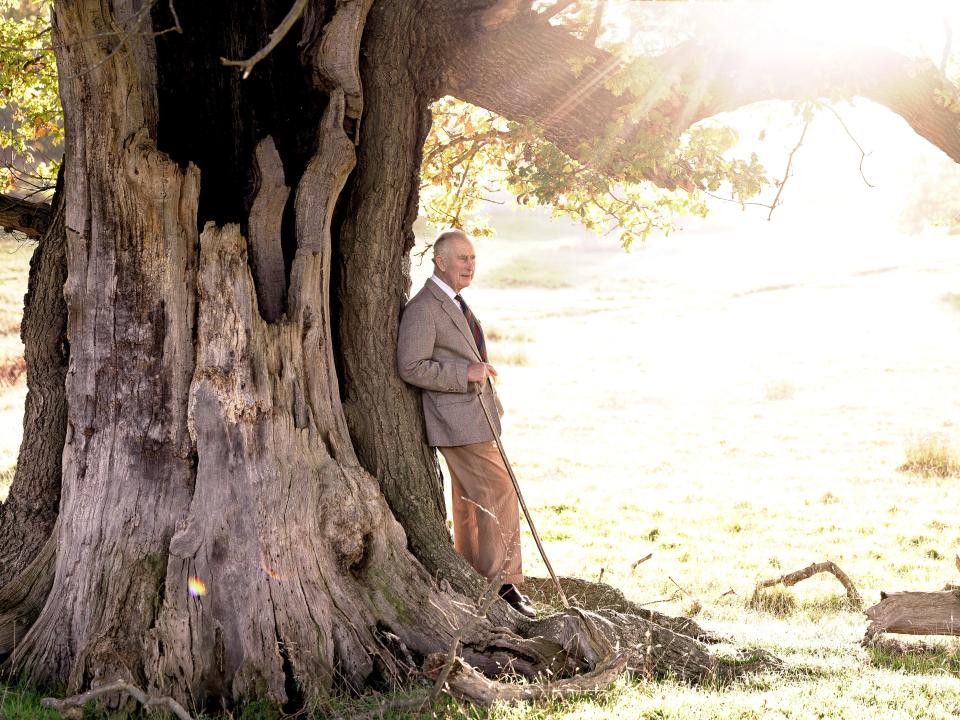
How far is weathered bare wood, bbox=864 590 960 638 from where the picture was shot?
6746 mm

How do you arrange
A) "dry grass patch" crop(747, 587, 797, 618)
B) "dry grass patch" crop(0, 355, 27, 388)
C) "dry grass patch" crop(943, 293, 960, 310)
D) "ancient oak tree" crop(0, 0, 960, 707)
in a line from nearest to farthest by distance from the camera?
"ancient oak tree" crop(0, 0, 960, 707) → "dry grass patch" crop(747, 587, 797, 618) → "dry grass patch" crop(0, 355, 27, 388) → "dry grass patch" crop(943, 293, 960, 310)

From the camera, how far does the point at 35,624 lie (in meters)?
5.58

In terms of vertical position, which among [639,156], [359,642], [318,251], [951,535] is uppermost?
Result: [639,156]

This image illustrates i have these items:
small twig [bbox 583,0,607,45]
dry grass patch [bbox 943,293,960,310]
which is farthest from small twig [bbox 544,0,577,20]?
dry grass patch [bbox 943,293,960,310]

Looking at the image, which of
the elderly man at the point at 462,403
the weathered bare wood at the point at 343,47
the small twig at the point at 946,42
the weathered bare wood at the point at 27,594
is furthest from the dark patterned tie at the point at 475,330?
the small twig at the point at 946,42

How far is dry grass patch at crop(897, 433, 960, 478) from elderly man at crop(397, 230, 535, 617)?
1017 cm

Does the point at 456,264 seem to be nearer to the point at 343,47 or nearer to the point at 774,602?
the point at 343,47

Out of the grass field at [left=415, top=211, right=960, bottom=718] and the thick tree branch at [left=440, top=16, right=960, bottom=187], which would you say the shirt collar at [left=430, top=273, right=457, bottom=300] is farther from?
the grass field at [left=415, top=211, right=960, bottom=718]

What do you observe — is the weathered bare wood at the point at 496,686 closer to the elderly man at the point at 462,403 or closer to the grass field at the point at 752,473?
the grass field at the point at 752,473

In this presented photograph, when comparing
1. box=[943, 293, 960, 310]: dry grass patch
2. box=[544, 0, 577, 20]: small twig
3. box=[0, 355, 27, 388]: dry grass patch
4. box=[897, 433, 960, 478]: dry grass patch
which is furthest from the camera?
box=[943, 293, 960, 310]: dry grass patch

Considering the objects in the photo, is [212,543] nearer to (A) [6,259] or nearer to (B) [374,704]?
(B) [374,704]

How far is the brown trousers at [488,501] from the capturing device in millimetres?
6734

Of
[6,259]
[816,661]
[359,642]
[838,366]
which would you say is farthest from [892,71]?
[6,259]

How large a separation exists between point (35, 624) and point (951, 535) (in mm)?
9754
